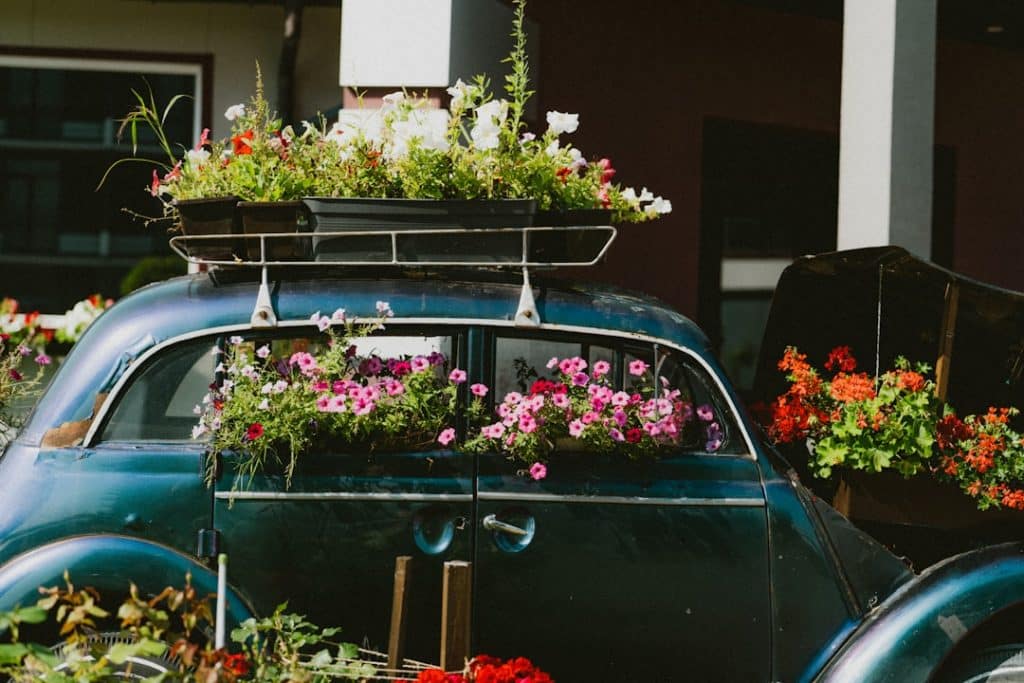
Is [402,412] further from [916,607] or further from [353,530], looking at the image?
[916,607]

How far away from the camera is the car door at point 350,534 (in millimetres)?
3404

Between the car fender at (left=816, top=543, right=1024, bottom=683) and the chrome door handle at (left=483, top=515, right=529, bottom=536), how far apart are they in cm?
100

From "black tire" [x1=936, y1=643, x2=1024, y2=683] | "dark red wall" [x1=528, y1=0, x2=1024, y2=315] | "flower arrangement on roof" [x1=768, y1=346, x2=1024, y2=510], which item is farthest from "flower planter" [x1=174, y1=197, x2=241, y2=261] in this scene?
"dark red wall" [x1=528, y1=0, x2=1024, y2=315]

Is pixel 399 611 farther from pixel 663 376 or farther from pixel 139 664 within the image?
pixel 663 376

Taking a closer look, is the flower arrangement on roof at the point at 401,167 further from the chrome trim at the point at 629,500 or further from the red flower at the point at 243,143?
the chrome trim at the point at 629,500

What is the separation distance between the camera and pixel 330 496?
135 inches

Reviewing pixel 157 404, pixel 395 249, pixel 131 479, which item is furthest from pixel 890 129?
pixel 131 479

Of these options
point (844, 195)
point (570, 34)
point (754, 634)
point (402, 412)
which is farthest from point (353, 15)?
point (754, 634)

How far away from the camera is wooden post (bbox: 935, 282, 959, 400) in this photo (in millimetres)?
3789

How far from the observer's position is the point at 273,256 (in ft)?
11.8

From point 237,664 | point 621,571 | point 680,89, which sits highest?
point 680,89

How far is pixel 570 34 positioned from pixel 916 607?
471cm

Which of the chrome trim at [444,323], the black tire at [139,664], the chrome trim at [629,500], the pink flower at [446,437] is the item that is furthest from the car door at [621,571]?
the black tire at [139,664]

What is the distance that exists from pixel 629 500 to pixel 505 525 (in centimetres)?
38
